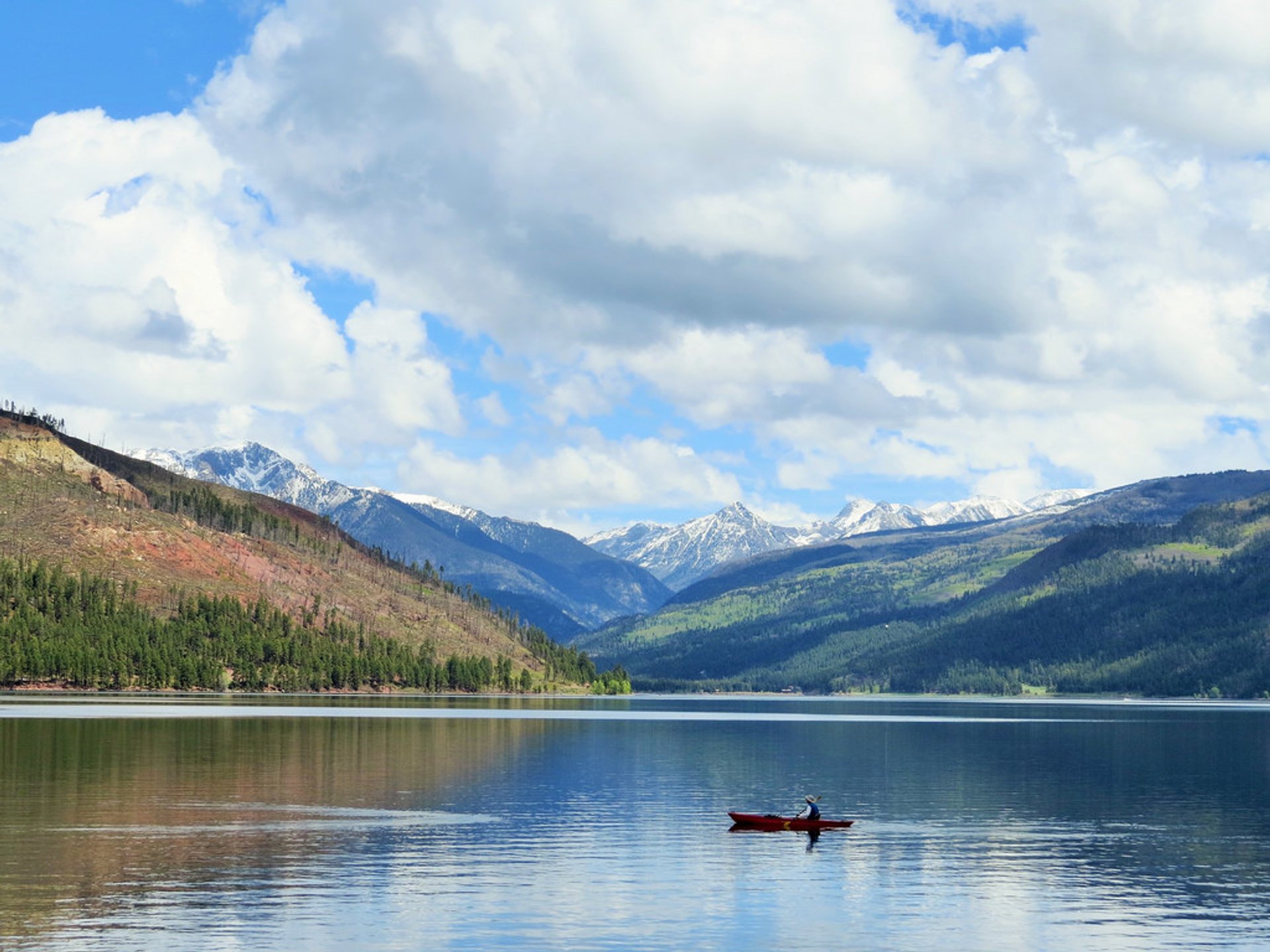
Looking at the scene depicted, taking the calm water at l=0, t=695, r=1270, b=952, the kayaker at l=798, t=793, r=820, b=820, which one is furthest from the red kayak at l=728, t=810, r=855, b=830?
the calm water at l=0, t=695, r=1270, b=952

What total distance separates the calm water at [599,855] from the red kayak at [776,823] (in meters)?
→ 1.04

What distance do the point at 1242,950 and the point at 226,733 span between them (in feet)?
477

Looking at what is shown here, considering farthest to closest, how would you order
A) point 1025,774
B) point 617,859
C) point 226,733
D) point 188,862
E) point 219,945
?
point 226,733
point 1025,774
point 617,859
point 188,862
point 219,945

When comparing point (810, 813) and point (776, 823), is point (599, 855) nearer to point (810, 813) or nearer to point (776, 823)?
point (776, 823)

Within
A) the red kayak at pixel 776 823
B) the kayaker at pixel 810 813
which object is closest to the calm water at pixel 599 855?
the red kayak at pixel 776 823

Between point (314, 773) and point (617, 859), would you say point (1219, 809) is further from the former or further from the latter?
point (314, 773)

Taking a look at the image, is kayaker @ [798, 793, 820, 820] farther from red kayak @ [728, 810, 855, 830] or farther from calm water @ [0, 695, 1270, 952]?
calm water @ [0, 695, 1270, 952]

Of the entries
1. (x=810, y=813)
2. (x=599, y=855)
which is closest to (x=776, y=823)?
(x=810, y=813)

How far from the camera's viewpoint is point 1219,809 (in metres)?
115

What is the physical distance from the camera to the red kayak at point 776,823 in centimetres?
9806

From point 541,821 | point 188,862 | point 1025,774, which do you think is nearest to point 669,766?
point 1025,774

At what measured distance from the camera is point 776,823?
9906cm

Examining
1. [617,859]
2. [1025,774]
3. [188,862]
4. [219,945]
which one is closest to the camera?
[219,945]

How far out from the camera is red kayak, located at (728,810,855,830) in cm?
9806
